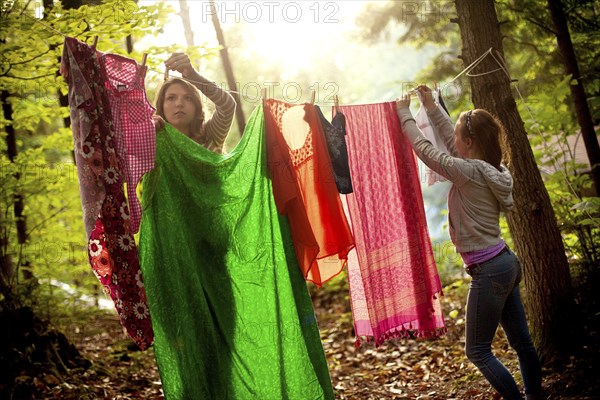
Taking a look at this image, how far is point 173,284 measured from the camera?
3127mm

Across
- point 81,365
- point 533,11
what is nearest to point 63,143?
point 81,365

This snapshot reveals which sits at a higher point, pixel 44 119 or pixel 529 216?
pixel 44 119

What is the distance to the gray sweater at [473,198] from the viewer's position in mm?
3146

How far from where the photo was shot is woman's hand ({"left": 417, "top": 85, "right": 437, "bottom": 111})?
3.68m

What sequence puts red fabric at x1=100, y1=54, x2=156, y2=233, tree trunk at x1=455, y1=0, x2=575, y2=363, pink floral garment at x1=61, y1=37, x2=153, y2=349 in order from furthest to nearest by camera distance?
tree trunk at x1=455, y1=0, x2=575, y2=363 → red fabric at x1=100, y1=54, x2=156, y2=233 → pink floral garment at x1=61, y1=37, x2=153, y2=349

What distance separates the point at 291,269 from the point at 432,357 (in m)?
3.00

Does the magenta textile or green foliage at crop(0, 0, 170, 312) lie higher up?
green foliage at crop(0, 0, 170, 312)

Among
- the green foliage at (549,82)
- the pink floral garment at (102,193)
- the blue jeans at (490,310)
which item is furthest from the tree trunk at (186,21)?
the blue jeans at (490,310)

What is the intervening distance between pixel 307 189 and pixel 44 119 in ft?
12.3

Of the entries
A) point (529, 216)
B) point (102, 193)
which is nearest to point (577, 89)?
point (529, 216)

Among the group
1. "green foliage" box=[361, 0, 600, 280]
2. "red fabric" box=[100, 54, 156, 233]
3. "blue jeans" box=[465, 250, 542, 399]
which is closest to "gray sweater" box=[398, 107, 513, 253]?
"blue jeans" box=[465, 250, 542, 399]

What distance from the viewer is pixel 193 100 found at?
3.57 metres

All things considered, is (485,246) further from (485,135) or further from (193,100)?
(193,100)

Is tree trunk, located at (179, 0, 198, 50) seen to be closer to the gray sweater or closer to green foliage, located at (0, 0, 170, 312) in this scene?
green foliage, located at (0, 0, 170, 312)
